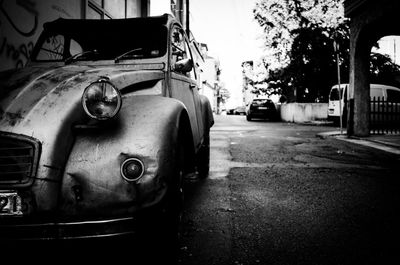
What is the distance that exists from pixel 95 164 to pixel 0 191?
20.6 inches

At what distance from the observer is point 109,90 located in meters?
2.16

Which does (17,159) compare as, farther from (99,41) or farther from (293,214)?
(293,214)

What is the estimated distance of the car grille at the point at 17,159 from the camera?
189 cm

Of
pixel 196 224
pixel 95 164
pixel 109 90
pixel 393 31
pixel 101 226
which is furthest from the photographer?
pixel 393 31

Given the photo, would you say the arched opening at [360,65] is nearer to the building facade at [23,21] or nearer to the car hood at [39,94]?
the building facade at [23,21]

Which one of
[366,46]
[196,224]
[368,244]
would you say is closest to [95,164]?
[196,224]

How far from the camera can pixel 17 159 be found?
75.2 inches

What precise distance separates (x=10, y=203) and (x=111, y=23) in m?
2.58

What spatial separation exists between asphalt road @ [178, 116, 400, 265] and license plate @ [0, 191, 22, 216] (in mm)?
1232

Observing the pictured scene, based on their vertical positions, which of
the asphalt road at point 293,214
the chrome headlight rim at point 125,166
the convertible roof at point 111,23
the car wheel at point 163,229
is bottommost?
the asphalt road at point 293,214

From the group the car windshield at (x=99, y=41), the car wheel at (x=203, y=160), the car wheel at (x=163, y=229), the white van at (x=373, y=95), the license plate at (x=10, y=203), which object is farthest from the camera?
the white van at (x=373, y=95)

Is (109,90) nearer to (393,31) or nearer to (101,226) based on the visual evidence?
(101,226)

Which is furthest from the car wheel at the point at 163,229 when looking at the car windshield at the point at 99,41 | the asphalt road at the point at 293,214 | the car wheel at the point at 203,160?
the car wheel at the point at 203,160

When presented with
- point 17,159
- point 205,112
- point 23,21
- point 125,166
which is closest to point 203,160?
point 205,112
